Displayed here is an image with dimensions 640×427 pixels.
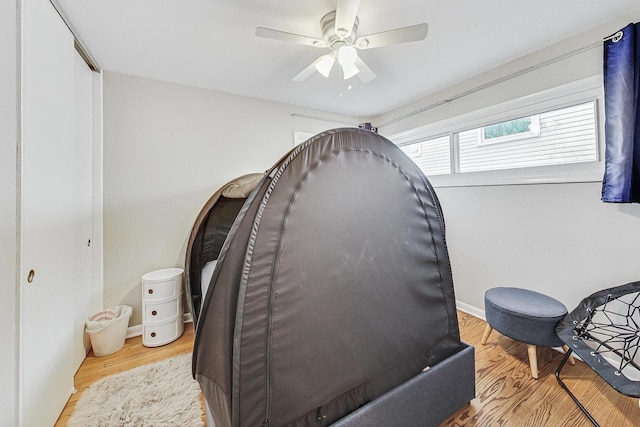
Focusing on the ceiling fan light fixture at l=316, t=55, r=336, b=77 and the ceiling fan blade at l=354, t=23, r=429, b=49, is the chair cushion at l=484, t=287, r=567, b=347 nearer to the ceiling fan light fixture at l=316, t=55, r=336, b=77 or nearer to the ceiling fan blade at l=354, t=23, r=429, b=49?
the ceiling fan blade at l=354, t=23, r=429, b=49

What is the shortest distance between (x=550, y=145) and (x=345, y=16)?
6.63ft

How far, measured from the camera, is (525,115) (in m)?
2.20

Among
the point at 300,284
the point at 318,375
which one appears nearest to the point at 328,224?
the point at 300,284

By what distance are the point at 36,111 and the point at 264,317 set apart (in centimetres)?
158

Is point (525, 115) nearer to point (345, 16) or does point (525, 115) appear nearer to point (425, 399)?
point (345, 16)

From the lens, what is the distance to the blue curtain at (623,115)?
5.07ft

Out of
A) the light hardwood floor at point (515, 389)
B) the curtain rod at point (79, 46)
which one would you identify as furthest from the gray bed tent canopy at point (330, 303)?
the curtain rod at point (79, 46)

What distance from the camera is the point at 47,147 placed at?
1317mm

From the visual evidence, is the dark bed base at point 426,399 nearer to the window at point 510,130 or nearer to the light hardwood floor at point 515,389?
the light hardwood floor at point 515,389

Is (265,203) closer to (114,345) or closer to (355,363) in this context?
(355,363)

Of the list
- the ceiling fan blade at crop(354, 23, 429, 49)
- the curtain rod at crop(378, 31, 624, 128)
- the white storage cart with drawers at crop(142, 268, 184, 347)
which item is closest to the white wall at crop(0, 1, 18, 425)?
the white storage cart with drawers at crop(142, 268, 184, 347)

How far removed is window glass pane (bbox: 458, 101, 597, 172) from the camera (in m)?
1.88

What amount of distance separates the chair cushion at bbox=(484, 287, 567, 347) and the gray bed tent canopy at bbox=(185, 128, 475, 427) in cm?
70

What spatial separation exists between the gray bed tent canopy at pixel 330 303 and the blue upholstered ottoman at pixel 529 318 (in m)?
0.70
